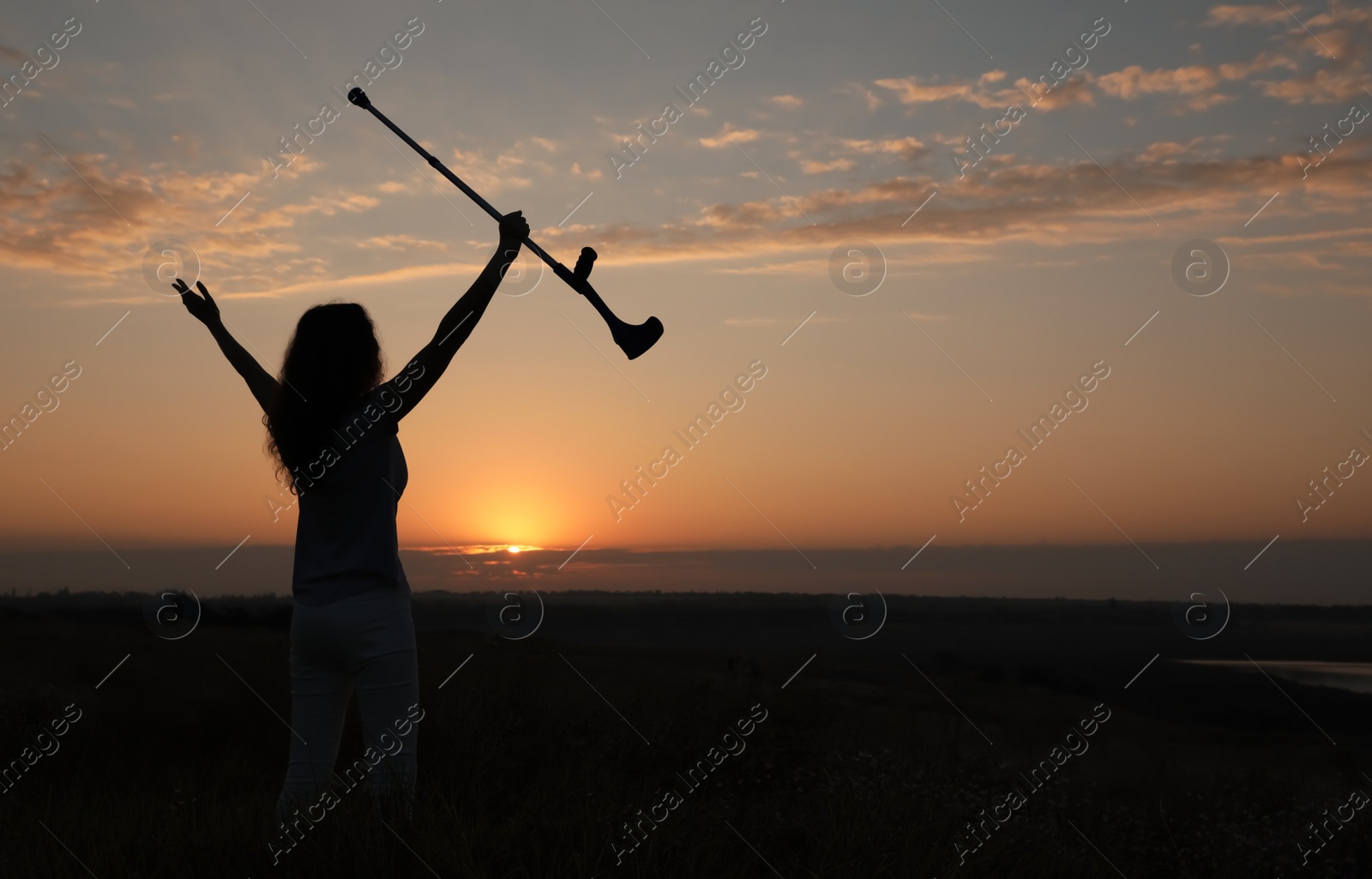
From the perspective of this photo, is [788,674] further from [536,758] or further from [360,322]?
[360,322]

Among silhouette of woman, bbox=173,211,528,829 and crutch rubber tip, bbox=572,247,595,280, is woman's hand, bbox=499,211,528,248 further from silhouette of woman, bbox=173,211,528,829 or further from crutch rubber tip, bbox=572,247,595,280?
crutch rubber tip, bbox=572,247,595,280

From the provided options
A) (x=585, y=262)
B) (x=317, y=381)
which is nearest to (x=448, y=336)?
(x=317, y=381)

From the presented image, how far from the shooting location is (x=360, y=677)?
11.4 feet

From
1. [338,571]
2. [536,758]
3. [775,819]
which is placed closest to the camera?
[338,571]

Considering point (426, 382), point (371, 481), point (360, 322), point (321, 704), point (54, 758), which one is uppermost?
point (360, 322)

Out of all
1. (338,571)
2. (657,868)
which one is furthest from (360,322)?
(657,868)

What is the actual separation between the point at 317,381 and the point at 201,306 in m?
1.02

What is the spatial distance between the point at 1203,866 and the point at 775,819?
11.8ft

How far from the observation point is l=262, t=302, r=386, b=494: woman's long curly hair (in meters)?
3.56

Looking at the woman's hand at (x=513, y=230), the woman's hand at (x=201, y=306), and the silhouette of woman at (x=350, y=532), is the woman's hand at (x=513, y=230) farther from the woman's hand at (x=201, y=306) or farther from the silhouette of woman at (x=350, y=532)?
the woman's hand at (x=201, y=306)

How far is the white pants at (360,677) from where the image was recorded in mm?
3447

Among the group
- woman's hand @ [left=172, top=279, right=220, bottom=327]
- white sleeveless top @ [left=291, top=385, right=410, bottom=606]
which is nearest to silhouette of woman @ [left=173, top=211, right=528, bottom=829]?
white sleeveless top @ [left=291, top=385, right=410, bottom=606]

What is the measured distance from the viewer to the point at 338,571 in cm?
345

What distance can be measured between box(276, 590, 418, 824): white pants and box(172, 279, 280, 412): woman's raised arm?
884 mm
